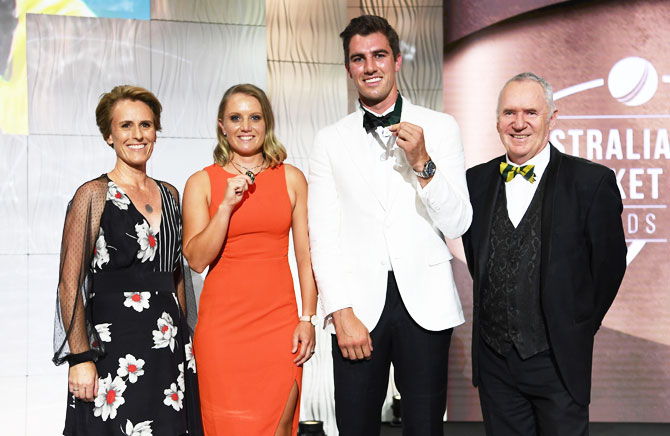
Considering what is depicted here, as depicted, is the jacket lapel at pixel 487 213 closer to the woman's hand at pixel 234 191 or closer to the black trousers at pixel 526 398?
the black trousers at pixel 526 398

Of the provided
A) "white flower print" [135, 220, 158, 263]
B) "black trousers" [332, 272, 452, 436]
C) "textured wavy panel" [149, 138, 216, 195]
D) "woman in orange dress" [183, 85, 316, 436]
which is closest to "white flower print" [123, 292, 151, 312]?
"white flower print" [135, 220, 158, 263]

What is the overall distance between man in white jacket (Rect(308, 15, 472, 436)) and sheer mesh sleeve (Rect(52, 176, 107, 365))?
771 millimetres

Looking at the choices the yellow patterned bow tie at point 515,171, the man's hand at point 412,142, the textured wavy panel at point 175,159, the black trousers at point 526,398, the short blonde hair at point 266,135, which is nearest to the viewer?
the man's hand at point 412,142

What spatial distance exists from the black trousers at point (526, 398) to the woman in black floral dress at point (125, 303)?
3.55ft

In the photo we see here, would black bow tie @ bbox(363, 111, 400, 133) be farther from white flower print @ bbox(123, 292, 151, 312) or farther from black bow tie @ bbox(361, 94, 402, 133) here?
white flower print @ bbox(123, 292, 151, 312)

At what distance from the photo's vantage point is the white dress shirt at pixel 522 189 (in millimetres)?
2420

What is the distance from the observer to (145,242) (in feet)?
8.29

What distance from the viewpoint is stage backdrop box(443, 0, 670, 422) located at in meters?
4.77

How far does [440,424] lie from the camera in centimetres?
243

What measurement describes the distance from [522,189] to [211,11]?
261 centimetres

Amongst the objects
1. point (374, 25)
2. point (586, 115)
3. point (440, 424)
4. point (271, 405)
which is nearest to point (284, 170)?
point (374, 25)

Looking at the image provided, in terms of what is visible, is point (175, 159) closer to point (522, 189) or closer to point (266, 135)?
point (266, 135)

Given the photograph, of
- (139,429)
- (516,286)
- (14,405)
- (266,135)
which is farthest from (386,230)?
(14,405)

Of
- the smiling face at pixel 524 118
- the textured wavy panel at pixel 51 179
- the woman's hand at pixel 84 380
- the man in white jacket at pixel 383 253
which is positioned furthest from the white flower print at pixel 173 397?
the textured wavy panel at pixel 51 179
